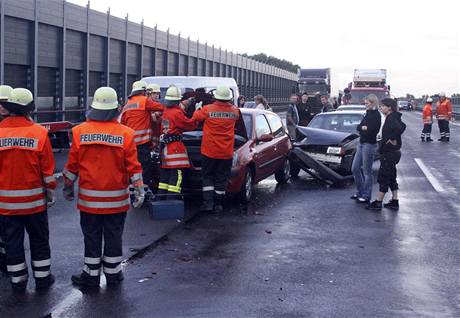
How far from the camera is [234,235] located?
27.7ft

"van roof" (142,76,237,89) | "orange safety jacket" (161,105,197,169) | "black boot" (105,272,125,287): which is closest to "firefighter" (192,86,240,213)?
"orange safety jacket" (161,105,197,169)

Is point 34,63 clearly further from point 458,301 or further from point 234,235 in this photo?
point 458,301

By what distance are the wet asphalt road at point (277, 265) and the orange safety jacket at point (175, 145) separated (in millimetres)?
858

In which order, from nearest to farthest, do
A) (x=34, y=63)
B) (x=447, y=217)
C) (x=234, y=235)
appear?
1. (x=234, y=235)
2. (x=447, y=217)
3. (x=34, y=63)

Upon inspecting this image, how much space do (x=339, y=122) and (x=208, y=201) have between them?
6868mm

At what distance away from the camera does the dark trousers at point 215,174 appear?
9.76 metres

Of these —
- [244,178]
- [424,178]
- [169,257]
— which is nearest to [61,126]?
[244,178]

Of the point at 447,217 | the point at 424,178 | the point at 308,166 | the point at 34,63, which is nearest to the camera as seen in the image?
the point at 447,217

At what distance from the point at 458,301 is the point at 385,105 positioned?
486cm

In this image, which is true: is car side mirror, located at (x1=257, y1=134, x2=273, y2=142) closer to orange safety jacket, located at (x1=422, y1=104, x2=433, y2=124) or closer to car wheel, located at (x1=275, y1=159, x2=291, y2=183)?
car wheel, located at (x1=275, y1=159, x2=291, y2=183)

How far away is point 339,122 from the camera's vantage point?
52.0 feet

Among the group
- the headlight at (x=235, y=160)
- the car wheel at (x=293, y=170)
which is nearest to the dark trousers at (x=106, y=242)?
Answer: the headlight at (x=235, y=160)

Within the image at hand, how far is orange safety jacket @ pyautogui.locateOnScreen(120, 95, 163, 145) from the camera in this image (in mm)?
9945

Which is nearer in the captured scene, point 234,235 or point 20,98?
point 20,98
